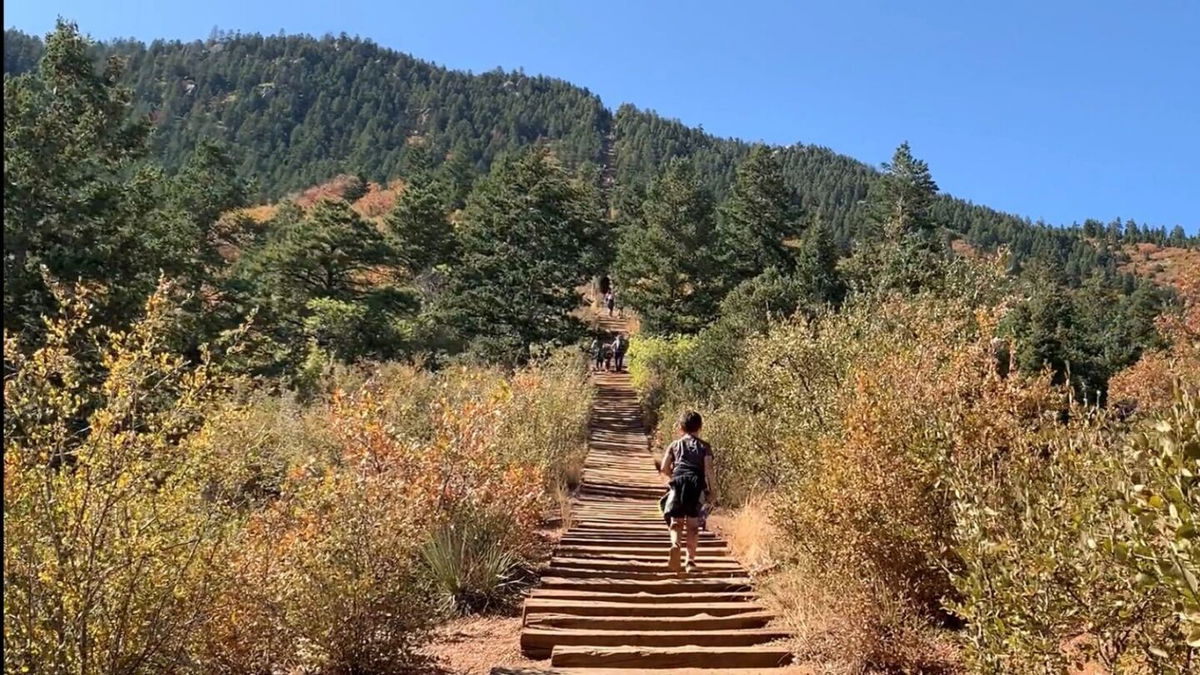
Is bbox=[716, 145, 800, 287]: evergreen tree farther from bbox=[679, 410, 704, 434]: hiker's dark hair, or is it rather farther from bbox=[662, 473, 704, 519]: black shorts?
bbox=[662, 473, 704, 519]: black shorts

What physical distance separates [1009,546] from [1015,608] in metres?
0.24

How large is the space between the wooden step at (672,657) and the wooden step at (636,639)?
0.59 ft

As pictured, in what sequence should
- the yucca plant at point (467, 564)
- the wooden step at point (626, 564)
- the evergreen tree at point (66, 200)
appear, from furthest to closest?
1. the evergreen tree at point (66, 200)
2. the wooden step at point (626, 564)
3. the yucca plant at point (467, 564)

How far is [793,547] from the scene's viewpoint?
5922mm

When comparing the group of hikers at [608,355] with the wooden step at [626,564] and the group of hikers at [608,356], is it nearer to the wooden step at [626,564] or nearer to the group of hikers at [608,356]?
the group of hikers at [608,356]

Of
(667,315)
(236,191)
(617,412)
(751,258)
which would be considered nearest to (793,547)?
(617,412)

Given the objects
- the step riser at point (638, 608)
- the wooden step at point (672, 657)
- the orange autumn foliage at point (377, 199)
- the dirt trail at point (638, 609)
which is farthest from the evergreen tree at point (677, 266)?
the orange autumn foliage at point (377, 199)

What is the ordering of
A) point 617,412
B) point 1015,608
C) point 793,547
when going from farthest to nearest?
1. point 617,412
2. point 793,547
3. point 1015,608

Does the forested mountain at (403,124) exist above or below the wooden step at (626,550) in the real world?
above

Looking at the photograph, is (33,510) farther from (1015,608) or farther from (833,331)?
(833,331)

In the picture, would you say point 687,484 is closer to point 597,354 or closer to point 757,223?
point 597,354

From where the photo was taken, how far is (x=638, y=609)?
6043 millimetres

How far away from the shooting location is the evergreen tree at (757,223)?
1362 inches

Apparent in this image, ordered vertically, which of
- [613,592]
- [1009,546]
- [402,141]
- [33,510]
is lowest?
[613,592]
